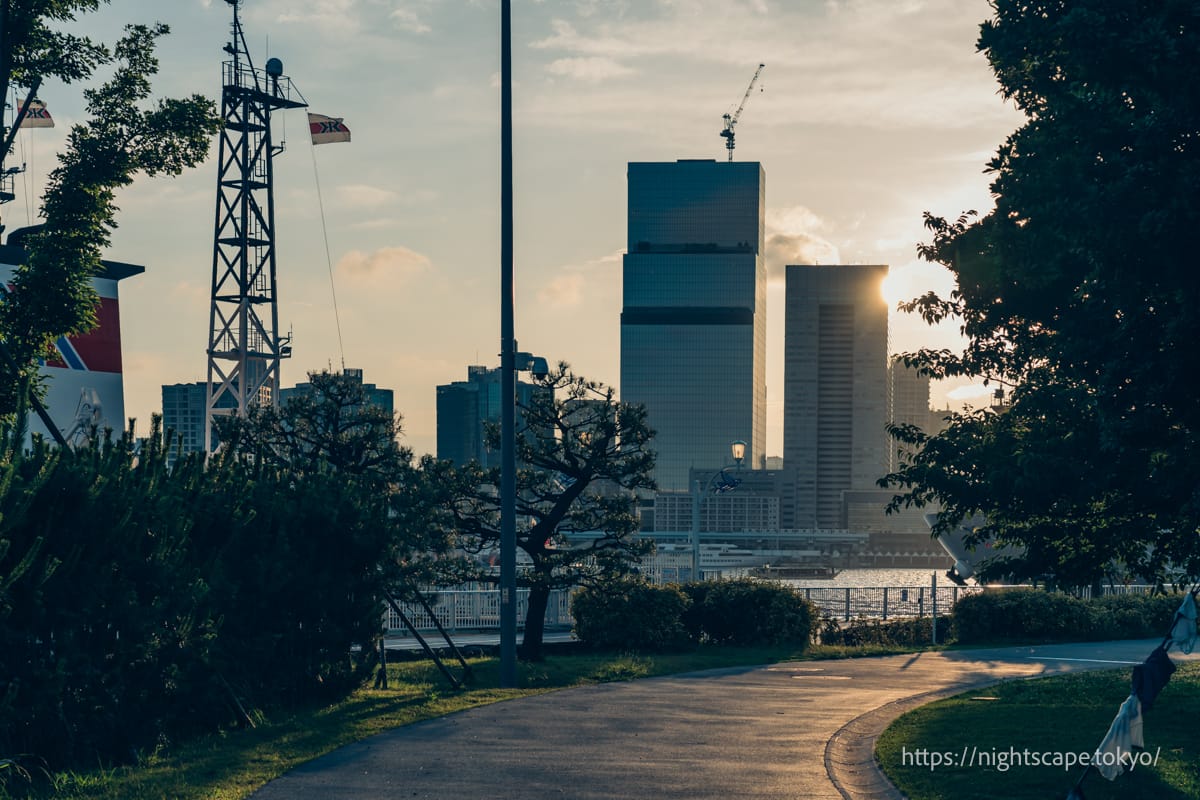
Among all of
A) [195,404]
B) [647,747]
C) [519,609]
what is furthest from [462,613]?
[195,404]

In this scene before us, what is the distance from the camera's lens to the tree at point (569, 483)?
22.6 m

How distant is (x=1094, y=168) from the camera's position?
1114cm

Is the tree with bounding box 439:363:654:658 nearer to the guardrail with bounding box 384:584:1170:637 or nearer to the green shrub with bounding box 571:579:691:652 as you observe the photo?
the green shrub with bounding box 571:579:691:652

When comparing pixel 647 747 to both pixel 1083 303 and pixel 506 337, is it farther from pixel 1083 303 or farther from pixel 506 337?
pixel 506 337

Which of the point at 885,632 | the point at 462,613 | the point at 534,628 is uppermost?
the point at 534,628

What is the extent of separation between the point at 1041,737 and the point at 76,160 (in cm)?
1420

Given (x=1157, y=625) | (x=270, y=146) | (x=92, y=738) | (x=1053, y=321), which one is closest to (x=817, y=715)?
(x=1053, y=321)

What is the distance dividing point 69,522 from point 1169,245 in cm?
1016

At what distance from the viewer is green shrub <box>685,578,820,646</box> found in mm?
26719

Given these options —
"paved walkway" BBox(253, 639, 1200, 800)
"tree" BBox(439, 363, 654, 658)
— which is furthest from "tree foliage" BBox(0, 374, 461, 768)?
"tree" BBox(439, 363, 654, 658)

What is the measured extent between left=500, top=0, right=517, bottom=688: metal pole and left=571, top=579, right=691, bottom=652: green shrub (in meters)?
6.40

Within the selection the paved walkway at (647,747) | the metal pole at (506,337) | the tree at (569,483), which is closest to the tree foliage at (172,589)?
the metal pole at (506,337)

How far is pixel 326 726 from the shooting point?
14328 mm

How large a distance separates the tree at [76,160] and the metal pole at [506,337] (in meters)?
4.30
